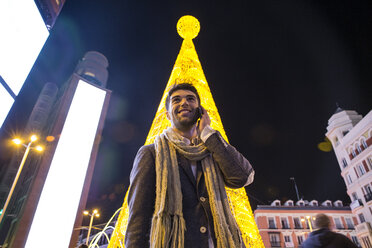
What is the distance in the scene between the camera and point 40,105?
4194 centimetres

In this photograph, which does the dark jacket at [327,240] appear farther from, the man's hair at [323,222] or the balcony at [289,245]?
the balcony at [289,245]

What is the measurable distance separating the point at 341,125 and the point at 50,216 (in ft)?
117

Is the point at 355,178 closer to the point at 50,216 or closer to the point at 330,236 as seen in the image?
the point at 330,236

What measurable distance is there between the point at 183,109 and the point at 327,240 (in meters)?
3.63

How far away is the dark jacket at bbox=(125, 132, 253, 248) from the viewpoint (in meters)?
1.32

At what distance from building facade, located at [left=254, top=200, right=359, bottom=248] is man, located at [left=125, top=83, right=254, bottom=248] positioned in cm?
3278

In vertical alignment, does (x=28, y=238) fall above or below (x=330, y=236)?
above

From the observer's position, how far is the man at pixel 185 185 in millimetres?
1327

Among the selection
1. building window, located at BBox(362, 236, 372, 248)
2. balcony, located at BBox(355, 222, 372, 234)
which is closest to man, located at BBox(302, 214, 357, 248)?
balcony, located at BBox(355, 222, 372, 234)

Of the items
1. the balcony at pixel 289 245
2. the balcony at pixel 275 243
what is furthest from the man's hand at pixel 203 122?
the balcony at pixel 289 245

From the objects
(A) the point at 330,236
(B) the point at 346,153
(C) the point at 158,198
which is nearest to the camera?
(C) the point at 158,198

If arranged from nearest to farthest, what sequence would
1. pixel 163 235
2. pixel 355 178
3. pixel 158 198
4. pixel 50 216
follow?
pixel 163 235 < pixel 158 198 < pixel 50 216 < pixel 355 178

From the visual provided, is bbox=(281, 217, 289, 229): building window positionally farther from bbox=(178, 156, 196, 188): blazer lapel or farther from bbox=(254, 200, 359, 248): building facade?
bbox=(178, 156, 196, 188): blazer lapel

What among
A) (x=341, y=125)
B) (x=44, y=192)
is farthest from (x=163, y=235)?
(x=341, y=125)
